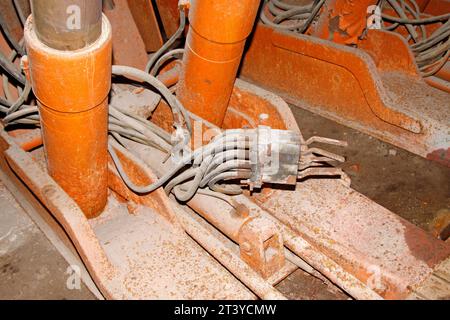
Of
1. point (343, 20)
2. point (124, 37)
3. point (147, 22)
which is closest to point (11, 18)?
point (124, 37)

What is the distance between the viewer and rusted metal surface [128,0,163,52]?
8.00ft

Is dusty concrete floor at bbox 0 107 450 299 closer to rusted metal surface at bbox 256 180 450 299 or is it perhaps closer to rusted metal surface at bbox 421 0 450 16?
rusted metal surface at bbox 256 180 450 299

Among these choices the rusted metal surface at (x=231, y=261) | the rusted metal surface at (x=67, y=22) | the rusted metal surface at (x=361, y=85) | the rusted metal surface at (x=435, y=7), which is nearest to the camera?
the rusted metal surface at (x=67, y=22)

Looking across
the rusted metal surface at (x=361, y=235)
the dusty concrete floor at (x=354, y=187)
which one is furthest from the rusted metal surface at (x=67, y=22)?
the rusted metal surface at (x=361, y=235)

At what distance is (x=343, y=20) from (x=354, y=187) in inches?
39.7

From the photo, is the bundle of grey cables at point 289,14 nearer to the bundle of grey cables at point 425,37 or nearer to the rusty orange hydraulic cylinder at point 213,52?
the bundle of grey cables at point 425,37

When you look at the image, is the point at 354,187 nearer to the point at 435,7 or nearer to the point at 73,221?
the point at 73,221

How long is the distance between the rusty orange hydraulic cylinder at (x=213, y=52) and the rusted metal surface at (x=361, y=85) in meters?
0.94

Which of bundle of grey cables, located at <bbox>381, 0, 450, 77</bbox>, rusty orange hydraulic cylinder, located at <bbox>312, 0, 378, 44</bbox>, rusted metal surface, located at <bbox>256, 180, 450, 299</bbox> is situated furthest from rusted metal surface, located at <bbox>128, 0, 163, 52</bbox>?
bundle of grey cables, located at <bbox>381, 0, 450, 77</bbox>

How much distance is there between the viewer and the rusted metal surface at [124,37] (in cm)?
225

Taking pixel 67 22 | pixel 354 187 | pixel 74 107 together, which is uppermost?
pixel 67 22

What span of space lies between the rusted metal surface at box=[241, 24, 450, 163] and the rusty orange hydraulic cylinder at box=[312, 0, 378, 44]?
131 mm

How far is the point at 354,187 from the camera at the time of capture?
236cm
